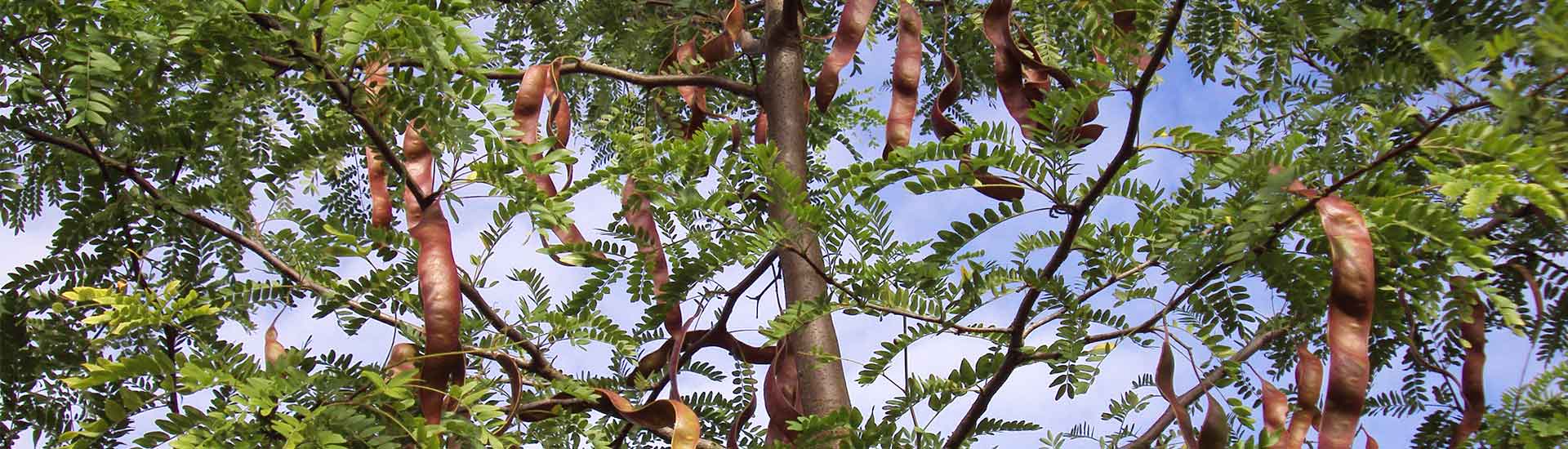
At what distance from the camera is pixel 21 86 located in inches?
71.3

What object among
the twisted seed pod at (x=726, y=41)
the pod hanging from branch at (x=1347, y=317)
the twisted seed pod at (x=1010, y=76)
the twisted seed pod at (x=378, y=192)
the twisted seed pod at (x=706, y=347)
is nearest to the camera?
the pod hanging from branch at (x=1347, y=317)

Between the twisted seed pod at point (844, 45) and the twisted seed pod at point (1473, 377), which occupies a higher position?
the twisted seed pod at point (844, 45)

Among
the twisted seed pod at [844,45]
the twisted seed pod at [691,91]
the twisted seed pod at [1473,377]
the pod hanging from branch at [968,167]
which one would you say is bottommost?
the twisted seed pod at [1473,377]

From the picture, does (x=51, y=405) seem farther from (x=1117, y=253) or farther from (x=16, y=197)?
(x=1117, y=253)

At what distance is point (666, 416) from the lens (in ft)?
6.49

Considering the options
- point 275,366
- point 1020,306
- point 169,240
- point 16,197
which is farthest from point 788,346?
point 16,197

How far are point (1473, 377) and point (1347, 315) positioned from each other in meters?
0.96

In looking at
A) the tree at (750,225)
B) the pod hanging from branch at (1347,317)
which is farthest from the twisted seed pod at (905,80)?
the pod hanging from branch at (1347,317)

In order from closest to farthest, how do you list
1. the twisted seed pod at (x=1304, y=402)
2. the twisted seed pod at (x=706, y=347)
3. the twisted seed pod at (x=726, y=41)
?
1. the twisted seed pod at (x=1304, y=402)
2. the twisted seed pod at (x=706, y=347)
3. the twisted seed pod at (x=726, y=41)

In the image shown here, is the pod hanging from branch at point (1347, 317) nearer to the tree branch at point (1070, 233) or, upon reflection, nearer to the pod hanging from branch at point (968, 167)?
the tree branch at point (1070, 233)

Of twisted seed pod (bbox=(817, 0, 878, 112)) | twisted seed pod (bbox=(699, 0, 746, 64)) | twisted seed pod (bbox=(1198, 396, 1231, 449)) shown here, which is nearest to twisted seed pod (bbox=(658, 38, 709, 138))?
twisted seed pod (bbox=(699, 0, 746, 64))

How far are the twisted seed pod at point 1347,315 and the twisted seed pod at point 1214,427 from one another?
0.24 meters

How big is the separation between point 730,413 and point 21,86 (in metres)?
1.31

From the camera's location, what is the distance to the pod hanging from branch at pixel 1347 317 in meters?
1.27
